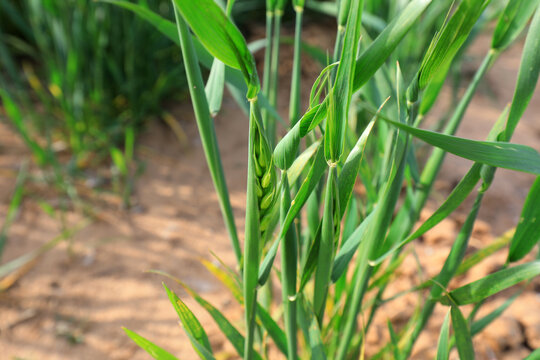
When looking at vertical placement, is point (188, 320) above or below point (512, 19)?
below

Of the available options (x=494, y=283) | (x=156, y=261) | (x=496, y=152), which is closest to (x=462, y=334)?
(x=494, y=283)

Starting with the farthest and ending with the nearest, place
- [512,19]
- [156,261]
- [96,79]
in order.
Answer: [96,79]
[156,261]
[512,19]

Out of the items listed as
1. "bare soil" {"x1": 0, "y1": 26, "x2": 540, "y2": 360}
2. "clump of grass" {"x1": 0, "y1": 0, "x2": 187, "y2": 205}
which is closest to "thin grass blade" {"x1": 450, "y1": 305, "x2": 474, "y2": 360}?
"bare soil" {"x1": 0, "y1": 26, "x2": 540, "y2": 360}

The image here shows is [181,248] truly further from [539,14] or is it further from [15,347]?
[539,14]

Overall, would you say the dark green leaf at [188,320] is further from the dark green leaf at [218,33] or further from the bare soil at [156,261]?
the bare soil at [156,261]

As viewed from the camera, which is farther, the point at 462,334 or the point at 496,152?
the point at 462,334

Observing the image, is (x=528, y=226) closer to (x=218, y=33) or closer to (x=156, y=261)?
(x=218, y=33)

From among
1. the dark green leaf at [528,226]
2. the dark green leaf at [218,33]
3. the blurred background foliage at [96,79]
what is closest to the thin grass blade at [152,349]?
the dark green leaf at [218,33]

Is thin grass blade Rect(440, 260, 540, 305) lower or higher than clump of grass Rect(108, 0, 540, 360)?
lower

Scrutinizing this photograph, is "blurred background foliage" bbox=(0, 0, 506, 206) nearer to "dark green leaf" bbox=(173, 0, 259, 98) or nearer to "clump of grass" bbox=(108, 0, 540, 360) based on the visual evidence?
"clump of grass" bbox=(108, 0, 540, 360)
